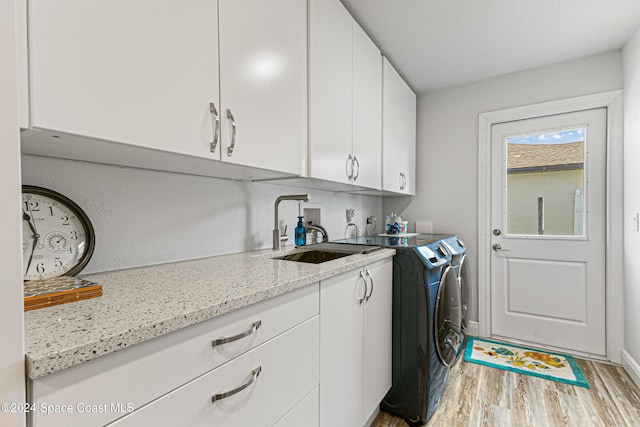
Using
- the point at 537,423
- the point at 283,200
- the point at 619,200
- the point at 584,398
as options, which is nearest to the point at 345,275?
the point at 283,200

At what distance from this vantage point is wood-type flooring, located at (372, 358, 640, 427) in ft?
5.43

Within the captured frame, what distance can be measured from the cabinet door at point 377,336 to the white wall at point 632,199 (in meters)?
1.69

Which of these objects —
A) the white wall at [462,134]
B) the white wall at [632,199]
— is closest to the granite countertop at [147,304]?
the white wall at [462,134]

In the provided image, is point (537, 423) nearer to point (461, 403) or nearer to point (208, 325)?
point (461, 403)

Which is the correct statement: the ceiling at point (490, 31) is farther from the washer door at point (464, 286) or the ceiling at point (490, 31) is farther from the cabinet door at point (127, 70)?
the washer door at point (464, 286)

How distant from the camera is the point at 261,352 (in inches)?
33.3

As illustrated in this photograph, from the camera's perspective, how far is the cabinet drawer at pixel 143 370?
0.47 meters

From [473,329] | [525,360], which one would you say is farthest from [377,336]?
[473,329]

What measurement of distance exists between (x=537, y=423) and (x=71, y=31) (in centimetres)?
251

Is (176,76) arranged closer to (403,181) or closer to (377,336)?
(377,336)

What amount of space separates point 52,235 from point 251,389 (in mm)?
741

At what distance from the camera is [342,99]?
1676 mm

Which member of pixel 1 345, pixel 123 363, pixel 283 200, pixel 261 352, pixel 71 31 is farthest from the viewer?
pixel 283 200

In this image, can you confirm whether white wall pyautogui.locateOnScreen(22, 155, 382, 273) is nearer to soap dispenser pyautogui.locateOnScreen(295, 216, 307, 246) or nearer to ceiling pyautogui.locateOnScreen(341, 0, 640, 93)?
soap dispenser pyautogui.locateOnScreen(295, 216, 307, 246)
